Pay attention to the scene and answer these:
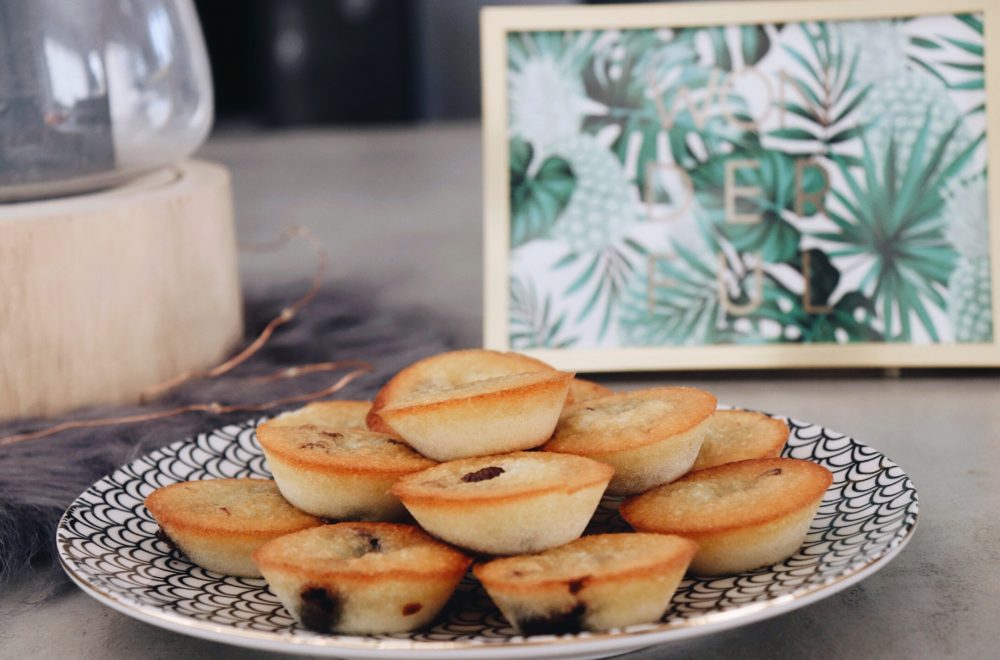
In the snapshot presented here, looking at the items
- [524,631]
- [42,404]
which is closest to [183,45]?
[42,404]

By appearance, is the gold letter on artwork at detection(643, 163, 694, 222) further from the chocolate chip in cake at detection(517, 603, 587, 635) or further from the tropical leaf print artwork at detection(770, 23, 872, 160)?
the chocolate chip in cake at detection(517, 603, 587, 635)

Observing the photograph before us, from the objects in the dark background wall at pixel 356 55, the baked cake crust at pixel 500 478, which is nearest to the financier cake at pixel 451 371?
the baked cake crust at pixel 500 478

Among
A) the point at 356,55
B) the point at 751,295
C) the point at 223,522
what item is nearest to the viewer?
the point at 223,522

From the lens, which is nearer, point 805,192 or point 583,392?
point 583,392

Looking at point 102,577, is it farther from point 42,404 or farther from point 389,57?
point 389,57

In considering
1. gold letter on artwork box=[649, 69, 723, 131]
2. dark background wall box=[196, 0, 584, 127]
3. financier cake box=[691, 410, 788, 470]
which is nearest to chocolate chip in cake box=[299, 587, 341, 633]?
financier cake box=[691, 410, 788, 470]

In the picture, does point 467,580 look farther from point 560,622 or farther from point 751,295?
point 751,295

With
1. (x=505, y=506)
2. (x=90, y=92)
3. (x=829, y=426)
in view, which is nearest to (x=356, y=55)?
(x=90, y=92)

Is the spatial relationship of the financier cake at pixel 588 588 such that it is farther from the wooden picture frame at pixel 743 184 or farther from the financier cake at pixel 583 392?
the wooden picture frame at pixel 743 184
